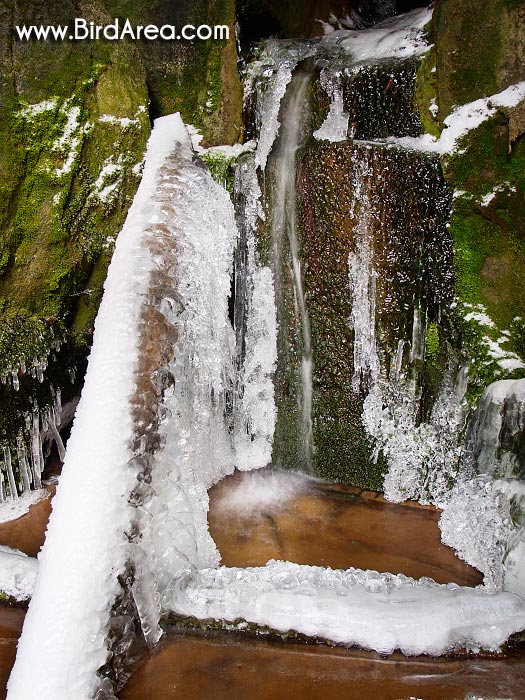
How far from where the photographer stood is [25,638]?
6.41ft

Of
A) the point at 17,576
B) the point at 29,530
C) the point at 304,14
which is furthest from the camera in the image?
the point at 304,14

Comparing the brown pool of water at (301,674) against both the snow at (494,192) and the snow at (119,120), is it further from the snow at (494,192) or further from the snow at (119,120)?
the snow at (119,120)

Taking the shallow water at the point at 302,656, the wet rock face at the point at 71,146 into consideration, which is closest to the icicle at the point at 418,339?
the shallow water at the point at 302,656

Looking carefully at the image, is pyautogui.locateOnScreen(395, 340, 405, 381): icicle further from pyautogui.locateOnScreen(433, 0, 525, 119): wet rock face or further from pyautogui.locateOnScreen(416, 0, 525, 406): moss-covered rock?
pyautogui.locateOnScreen(433, 0, 525, 119): wet rock face

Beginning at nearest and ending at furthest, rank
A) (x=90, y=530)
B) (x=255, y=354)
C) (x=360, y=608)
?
(x=90, y=530), (x=360, y=608), (x=255, y=354)

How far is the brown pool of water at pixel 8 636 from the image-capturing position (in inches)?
84.8

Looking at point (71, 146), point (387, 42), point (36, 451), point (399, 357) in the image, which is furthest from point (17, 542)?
point (387, 42)

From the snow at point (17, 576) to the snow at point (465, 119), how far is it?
9.88 ft

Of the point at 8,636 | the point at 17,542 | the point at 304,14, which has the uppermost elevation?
the point at 304,14

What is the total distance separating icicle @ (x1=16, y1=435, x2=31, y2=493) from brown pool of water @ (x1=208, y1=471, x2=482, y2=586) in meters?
1.15

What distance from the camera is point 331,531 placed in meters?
3.29

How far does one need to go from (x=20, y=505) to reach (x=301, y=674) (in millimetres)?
2095

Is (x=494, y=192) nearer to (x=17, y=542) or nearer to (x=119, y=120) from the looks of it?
(x=119, y=120)

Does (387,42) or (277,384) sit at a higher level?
(387,42)
